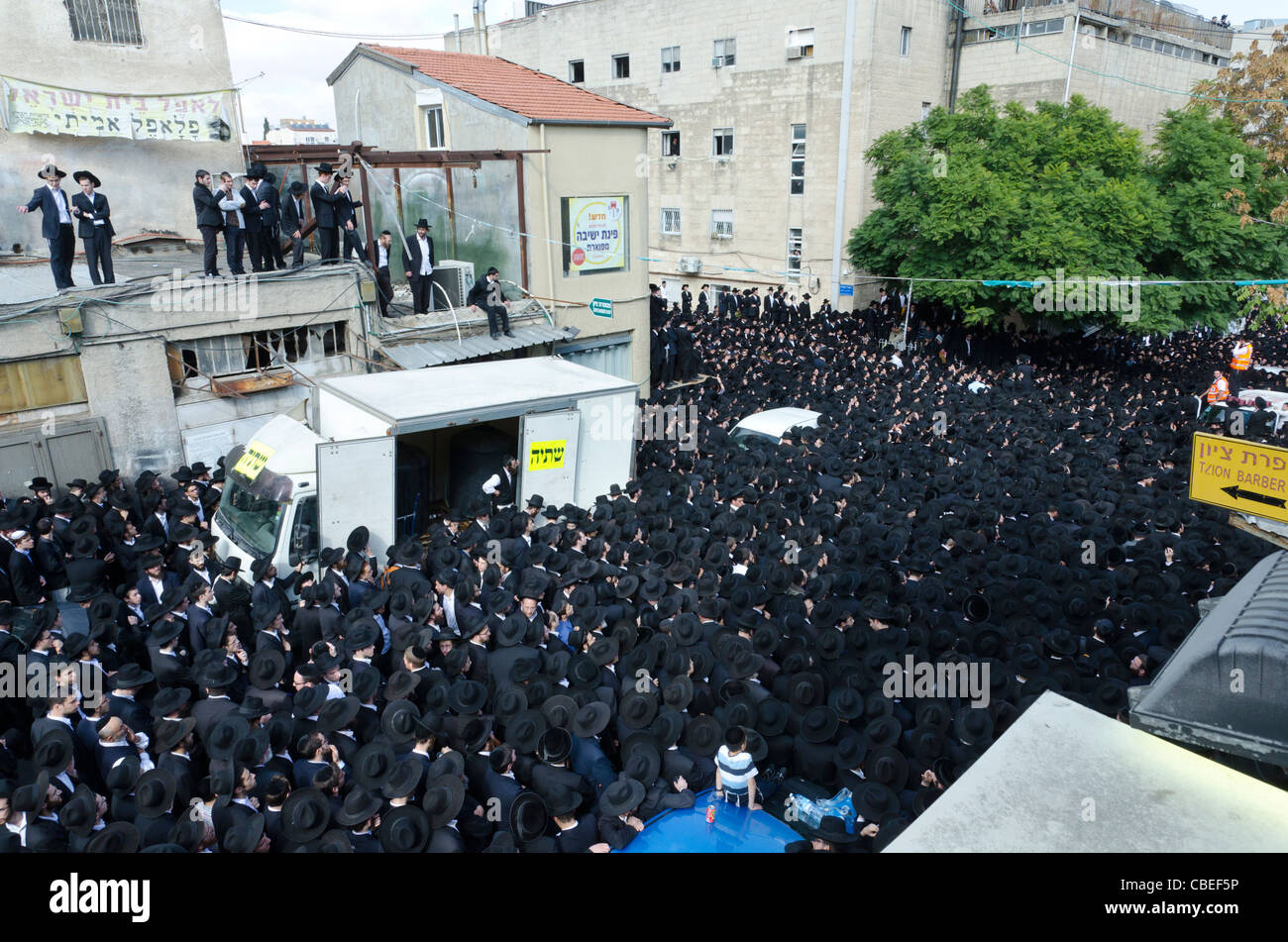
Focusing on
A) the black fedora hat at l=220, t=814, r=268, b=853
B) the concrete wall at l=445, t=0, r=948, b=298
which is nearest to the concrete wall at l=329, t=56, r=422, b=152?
the concrete wall at l=445, t=0, r=948, b=298

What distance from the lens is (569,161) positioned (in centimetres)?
1631

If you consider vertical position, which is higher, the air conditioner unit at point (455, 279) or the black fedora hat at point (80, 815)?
the air conditioner unit at point (455, 279)

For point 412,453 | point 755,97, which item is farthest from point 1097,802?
point 755,97

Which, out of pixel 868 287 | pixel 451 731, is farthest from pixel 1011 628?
pixel 868 287

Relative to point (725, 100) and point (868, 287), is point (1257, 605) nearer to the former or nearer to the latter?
point (868, 287)

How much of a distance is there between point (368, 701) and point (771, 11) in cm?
2746

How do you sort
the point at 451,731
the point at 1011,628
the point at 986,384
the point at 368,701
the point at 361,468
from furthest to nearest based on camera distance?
the point at 986,384, the point at 361,468, the point at 1011,628, the point at 368,701, the point at 451,731

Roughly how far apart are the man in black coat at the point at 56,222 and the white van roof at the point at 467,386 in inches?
169

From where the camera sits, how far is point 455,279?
15.6 m

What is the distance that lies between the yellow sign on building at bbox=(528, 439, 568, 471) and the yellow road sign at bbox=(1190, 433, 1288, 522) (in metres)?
7.73

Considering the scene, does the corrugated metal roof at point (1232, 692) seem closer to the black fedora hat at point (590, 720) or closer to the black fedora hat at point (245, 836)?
the black fedora hat at point (590, 720)

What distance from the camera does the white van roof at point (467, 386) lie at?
10.3 meters

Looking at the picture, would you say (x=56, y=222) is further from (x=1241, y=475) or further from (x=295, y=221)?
(x=1241, y=475)

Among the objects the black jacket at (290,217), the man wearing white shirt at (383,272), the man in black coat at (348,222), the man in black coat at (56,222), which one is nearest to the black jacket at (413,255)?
the man wearing white shirt at (383,272)
